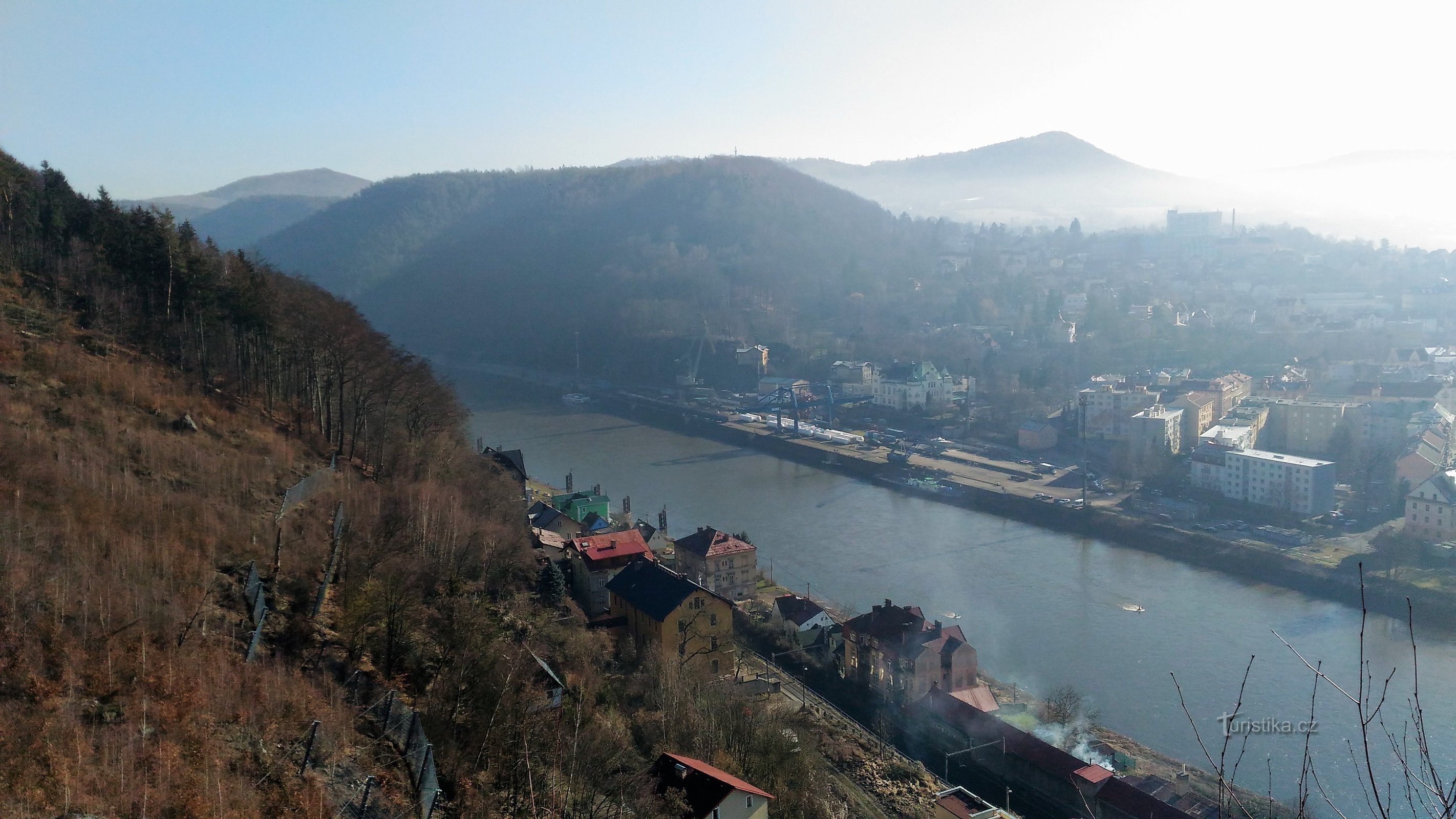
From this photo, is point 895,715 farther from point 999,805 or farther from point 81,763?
point 81,763

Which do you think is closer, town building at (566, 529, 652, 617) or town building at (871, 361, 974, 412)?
town building at (566, 529, 652, 617)

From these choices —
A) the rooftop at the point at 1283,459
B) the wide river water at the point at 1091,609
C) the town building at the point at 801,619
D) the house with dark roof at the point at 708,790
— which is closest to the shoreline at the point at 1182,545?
the wide river water at the point at 1091,609

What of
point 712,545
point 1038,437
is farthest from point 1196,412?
point 712,545

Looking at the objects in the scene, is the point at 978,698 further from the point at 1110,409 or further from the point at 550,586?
the point at 1110,409

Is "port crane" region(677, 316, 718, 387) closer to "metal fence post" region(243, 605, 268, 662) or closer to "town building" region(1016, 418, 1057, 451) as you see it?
A: "town building" region(1016, 418, 1057, 451)

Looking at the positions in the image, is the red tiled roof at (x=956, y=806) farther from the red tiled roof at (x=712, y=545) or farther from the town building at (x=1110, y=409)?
the town building at (x=1110, y=409)

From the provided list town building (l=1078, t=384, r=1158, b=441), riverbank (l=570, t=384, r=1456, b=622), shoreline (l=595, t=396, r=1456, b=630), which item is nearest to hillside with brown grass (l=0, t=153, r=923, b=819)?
riverbank (l=570, t=384, r=1456, b=622)

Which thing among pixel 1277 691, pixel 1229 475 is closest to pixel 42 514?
pixel 1277 691
